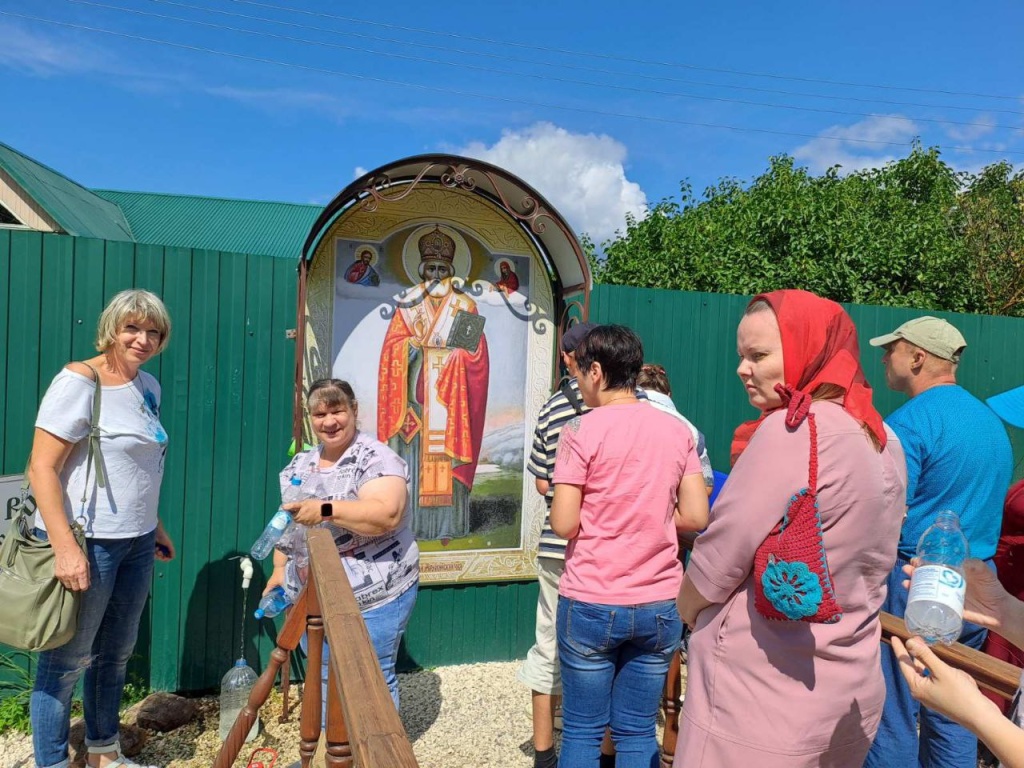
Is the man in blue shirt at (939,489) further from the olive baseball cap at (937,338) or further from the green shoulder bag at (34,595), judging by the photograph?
the green shoulder bag at (34,595)

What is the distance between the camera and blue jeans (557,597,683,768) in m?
2.39

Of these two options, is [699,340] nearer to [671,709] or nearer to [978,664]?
[671,709]

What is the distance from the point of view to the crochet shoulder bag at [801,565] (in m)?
1.42

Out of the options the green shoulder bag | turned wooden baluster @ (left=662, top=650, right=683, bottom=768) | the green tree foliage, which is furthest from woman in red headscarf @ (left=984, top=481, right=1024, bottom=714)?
the green tree foliage

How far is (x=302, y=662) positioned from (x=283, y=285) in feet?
→ 6.63

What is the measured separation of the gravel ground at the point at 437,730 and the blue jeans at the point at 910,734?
156cm

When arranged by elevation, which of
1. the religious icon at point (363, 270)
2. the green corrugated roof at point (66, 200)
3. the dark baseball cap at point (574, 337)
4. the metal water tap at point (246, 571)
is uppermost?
the green corrugated roof at point (66, 200)

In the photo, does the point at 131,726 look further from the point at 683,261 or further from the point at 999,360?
the point at 683,261

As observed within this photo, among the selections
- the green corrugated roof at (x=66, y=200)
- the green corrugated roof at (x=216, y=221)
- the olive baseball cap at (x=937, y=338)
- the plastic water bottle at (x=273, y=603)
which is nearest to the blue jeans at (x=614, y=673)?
the olive baseball cap at (x=937, y=338)

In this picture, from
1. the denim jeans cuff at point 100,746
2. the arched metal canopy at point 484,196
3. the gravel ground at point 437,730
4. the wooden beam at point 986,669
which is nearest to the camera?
the wooden beam at point 986,669

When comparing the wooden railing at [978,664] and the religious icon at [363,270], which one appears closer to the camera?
the wooden railing at [978,664]

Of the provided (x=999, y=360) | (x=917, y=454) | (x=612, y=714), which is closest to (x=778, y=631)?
(x=612, y=714)

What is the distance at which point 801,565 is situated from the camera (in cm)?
142

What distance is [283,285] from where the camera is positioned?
388 cm
